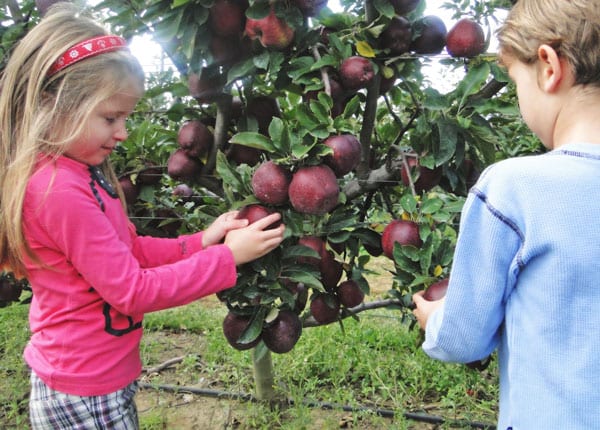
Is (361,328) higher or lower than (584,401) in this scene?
lower

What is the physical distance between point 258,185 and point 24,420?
1668mm

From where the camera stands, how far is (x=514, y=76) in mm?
804

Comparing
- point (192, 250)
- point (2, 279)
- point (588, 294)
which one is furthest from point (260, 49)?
point (2, 279)

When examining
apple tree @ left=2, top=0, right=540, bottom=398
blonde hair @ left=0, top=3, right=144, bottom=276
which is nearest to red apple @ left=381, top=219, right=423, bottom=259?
apple tree @ left=2, top=0, right=540, bottom=398

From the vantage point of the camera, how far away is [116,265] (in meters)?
1.01

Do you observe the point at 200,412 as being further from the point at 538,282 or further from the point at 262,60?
the point at 538,282

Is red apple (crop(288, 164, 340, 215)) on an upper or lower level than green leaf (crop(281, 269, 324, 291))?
upper

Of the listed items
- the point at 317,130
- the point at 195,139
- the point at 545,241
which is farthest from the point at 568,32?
the point at 195,139

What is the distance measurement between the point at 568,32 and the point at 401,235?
516mm

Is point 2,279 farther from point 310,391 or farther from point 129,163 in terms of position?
point 310,391

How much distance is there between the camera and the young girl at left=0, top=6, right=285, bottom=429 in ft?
3.30

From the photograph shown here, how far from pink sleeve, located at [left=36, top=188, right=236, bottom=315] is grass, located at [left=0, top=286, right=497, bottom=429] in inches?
45.1

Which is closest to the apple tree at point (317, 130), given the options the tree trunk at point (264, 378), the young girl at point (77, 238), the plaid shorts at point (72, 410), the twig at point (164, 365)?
the young girl at point (77, 238)

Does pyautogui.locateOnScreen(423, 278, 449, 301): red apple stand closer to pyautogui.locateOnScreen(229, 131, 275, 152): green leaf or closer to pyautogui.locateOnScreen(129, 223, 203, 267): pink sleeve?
pyautogui.locateOnScreen(229, 131, 275, 152): green leaf
